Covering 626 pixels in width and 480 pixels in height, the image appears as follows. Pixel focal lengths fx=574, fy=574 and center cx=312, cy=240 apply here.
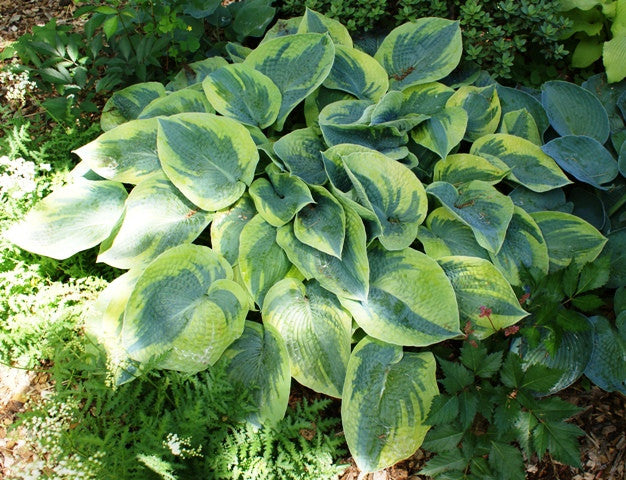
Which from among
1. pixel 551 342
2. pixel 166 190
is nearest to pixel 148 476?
pixel 166 190

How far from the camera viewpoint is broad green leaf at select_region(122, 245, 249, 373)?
1.87 m

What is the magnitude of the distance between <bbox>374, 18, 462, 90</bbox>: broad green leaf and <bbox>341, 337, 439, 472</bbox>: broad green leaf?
112 cm

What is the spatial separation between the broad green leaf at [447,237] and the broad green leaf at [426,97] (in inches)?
18.6

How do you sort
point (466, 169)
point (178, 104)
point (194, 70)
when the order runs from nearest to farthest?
point (466, 169) < point (178, 104) < point (194, 70)

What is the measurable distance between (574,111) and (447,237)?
84 centimetres

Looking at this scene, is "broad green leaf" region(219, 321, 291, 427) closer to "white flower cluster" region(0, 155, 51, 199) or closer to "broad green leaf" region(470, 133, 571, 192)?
"white flower cluster" region(0, 155, 51, 199)

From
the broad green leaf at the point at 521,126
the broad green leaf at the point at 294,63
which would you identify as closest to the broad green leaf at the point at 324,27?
the broad green leaf at the point at 294,63

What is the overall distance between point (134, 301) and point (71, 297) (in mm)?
406

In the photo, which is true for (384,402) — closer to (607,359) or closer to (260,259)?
(260,259)

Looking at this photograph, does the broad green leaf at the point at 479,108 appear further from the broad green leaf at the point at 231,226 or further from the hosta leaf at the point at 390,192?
the broad green leaf at the point at 231,226

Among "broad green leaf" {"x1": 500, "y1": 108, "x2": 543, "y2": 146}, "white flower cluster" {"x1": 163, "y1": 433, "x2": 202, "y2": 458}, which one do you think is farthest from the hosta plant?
"white flower cluster" {"x1": 163, "y1": 433, "x2": 202, "y2": 458}

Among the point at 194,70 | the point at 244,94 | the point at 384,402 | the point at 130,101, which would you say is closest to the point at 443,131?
the point at 244,94

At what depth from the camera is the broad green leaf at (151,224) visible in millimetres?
2092

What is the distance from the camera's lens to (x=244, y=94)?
2.27 meters
